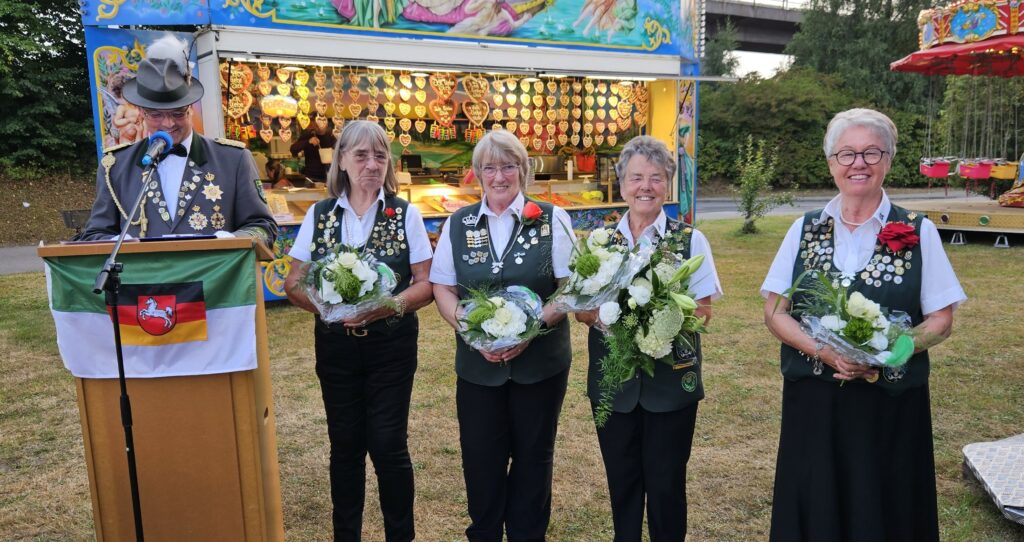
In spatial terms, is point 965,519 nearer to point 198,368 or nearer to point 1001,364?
point 1001,364

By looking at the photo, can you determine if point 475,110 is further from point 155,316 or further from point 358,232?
point 155,316

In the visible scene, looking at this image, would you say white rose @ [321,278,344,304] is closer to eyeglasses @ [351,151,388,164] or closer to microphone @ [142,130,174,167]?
eyeglasses @ [351,151,388,164]

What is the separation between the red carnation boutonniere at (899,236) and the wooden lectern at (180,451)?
6.98 feet

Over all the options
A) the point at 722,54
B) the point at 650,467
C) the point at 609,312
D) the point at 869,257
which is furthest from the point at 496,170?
the point at 722,54

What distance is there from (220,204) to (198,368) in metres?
0.77

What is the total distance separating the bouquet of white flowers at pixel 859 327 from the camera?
2.13 m

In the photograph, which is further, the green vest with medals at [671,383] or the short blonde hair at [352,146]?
the short blonde hair at [352,146]

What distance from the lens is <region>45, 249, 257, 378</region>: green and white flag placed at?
2215mm

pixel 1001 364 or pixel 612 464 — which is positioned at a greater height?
pixel 612 464

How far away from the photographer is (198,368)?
2268mm

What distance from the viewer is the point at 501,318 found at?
7.89 ft

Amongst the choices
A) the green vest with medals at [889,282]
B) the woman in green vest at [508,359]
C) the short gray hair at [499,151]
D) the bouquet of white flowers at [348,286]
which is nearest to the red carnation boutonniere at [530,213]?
the woman in green vest at [508,359]

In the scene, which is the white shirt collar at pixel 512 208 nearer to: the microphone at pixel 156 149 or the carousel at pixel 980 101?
the microphone at pixel 156 149

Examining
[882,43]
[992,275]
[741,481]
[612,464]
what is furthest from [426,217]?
[882,43]
